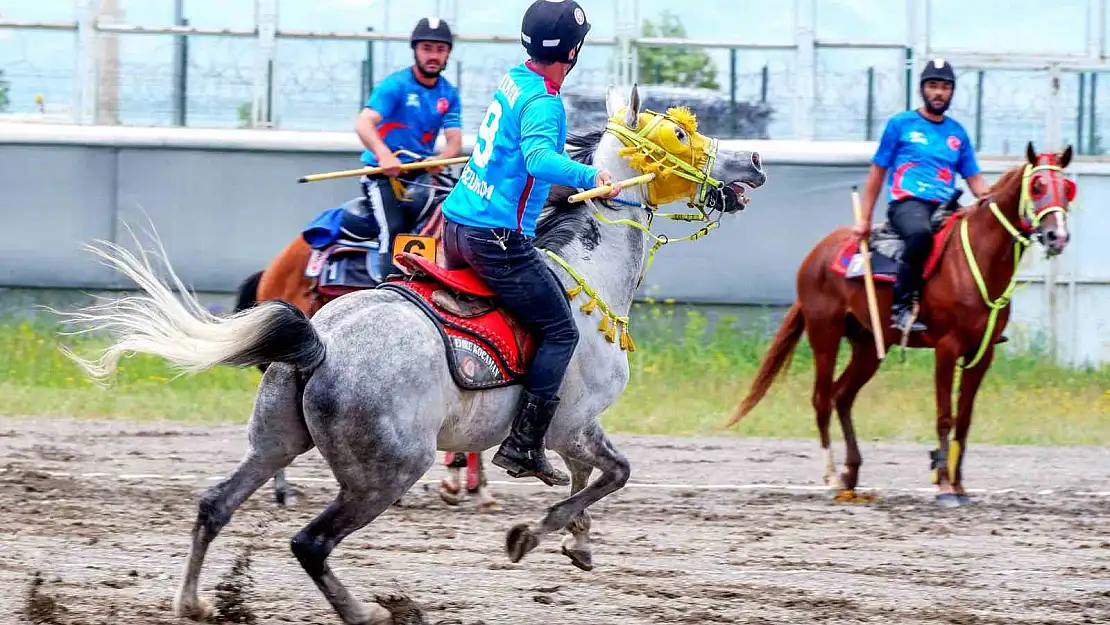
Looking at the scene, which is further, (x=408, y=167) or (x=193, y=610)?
(x=408, y=167)

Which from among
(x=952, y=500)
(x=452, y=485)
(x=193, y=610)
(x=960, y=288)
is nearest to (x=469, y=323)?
(x=193, y=610)

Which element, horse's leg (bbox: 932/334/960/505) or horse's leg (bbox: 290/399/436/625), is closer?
horse's leg (bbox: 290/399/436/625)

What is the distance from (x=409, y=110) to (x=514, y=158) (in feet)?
12.0

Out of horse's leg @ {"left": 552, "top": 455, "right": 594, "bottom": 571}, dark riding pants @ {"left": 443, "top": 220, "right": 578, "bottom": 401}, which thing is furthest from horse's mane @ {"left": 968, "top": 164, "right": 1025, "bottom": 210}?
dark riding pants @ {"left": 443, "top": 220, "right": 578, "bottom": 401}

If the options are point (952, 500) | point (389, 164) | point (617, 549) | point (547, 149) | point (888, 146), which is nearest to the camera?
point (547, 149)

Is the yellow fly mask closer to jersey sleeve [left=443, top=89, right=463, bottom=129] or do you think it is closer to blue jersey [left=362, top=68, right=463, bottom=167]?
blue jersey [left=362, top=68, right=463, bottom=167]

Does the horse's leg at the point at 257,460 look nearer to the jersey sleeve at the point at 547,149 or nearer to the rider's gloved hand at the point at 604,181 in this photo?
the jersey sleeve at the point at 547,149

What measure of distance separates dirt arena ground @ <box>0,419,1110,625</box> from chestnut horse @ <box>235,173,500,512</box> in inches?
4.8

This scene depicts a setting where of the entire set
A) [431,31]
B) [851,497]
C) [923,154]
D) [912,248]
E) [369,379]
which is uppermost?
[431,31]

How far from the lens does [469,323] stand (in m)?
6.01

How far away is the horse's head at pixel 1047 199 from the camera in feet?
31.9

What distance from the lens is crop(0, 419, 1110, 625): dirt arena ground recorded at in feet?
20.3

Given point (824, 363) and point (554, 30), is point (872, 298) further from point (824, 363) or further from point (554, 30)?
point (554, 30)

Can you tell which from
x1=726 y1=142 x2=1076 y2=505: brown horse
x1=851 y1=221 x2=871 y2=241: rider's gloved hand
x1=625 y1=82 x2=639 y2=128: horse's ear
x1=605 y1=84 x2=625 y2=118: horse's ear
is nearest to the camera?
x1=625 y1=82 x2=639 y2=128: horse's ear
